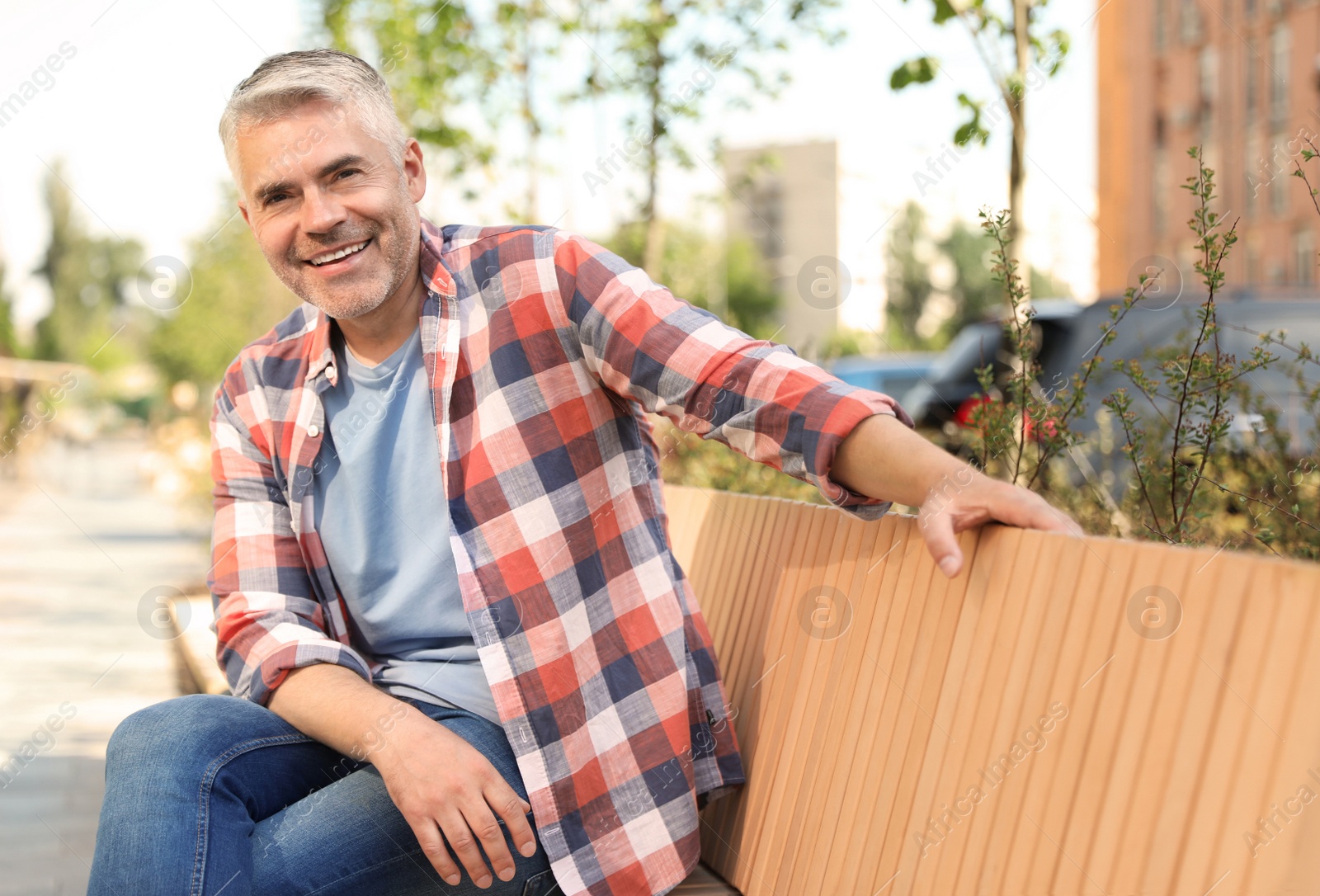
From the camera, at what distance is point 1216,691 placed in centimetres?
123

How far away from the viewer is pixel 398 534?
7.11ft

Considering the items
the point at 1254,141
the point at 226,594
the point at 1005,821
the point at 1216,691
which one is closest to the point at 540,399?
the point at 226,594

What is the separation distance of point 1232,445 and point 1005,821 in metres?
2.03

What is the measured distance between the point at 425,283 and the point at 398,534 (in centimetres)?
45

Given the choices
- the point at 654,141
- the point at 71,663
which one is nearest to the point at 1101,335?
the point at 654,141

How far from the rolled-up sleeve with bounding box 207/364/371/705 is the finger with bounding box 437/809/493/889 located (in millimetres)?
383

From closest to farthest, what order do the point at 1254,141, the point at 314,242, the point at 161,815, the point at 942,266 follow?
the point at 161,815 < the point at 314,242 < the point at 1254,141 < the point at 942,266

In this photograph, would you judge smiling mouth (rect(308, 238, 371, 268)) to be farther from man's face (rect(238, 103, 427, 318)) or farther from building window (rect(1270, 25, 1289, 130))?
building window (rect(1270, 25, 1289, 130))

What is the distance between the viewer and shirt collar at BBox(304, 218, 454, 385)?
87.7 inches

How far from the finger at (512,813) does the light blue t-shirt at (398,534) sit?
196mm

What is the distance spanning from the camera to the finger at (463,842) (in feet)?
6.03

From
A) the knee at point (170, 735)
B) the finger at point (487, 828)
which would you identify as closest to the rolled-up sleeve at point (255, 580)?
the knee at point (170, 735)

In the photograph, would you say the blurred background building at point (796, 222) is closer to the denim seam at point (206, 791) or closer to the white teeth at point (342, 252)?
the white teeth at point (342, 252)

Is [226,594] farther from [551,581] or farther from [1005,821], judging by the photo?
[1005,821]
